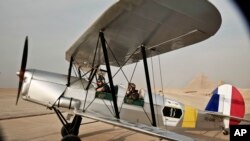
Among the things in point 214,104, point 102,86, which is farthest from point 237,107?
point 102,86

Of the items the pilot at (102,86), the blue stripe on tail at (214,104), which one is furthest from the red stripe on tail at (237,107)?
the pilot at (102,86)

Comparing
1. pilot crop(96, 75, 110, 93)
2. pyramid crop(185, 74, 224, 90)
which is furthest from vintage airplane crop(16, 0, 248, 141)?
pyramid crop(185, 74, 224, 90)

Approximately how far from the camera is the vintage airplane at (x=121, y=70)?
183 inches

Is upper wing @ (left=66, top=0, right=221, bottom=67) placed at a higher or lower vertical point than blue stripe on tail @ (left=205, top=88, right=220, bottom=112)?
higher

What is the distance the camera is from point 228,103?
9.17 metres

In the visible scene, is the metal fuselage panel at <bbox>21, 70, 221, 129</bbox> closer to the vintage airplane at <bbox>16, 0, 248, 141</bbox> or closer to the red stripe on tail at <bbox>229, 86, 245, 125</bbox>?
the vintage airplane at <bbox>16, 0, 248, 141</bbox>

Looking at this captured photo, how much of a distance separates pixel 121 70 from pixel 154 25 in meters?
1.49

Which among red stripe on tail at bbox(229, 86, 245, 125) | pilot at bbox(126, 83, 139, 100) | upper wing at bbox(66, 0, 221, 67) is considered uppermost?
upper wing at bbox(66, 0, 221, 67)

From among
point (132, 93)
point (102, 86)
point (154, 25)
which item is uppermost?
point (154, 25)

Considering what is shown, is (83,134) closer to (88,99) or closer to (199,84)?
(88,99)

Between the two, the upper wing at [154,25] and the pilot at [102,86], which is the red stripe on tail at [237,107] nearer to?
the upper wing at [154,25]

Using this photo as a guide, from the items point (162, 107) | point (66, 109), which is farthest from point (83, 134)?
point (162, 107)

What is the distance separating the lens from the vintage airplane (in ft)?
15.2

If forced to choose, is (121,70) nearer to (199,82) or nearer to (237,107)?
(237,107)
